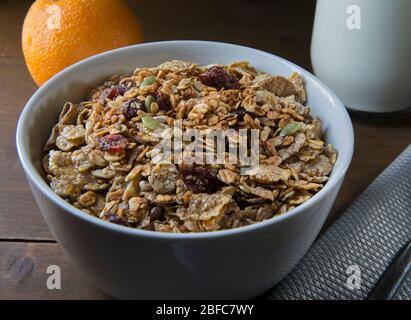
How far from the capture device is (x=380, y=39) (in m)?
0.79

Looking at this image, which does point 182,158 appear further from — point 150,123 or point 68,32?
point 68,32

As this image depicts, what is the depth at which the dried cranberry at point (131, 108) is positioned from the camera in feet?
2.09

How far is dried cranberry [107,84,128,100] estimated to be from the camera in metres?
0.68

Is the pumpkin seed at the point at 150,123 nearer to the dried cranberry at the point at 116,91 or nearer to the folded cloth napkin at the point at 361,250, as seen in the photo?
the dried cranberry at the point at 116,91

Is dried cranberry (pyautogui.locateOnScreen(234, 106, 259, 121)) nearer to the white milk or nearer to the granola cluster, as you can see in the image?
the granola cluster

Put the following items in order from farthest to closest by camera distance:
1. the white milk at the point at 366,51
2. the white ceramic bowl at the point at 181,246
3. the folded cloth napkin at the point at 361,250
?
the white milk at the point at 366,51 < the folded cloth napkin at the point at 361,250 < the white ceramic bowl at the point at 181,246

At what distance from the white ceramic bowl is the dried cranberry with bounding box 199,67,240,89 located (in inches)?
4.2

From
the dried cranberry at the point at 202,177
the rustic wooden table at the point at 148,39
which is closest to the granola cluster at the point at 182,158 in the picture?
the dried cranberry at the point at 202,177

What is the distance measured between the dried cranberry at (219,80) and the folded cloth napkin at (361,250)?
0.18 m

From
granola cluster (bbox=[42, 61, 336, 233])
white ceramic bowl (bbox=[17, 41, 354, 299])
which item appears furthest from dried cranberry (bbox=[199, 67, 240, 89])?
white ceramic bowl (bbox=[17, 41, 354, 299])

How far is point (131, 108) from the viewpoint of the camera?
0.64 metres

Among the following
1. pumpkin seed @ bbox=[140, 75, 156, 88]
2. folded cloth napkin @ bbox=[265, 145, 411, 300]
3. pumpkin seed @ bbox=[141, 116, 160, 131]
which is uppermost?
pumpkin seed @ bbox=[140, 75, 156, 88]

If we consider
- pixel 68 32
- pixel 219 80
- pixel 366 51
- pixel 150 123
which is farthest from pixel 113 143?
pixel 366 51
